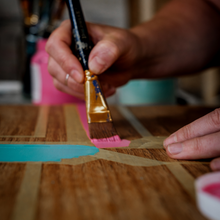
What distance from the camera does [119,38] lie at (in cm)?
73

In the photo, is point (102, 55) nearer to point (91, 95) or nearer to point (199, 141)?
point (91, 95)

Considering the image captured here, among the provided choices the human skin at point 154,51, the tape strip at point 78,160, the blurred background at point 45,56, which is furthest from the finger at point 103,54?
the blurred background at point 45,56

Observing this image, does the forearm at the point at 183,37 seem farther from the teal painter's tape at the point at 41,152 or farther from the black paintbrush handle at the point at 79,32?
the teal painter's tape at the point at 41,152

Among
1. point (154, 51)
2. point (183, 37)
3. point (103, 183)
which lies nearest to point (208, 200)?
point (103, 183)

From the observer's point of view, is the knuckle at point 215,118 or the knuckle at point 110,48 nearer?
→ the knuckle at point 215,118

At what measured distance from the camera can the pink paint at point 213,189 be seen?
0.33 meters

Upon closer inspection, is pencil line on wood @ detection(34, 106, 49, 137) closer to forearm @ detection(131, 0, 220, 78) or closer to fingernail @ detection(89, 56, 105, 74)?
fingernail @ detection(89, 56, 105, 74)

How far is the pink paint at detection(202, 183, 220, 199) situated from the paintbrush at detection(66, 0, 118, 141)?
0.29 meters

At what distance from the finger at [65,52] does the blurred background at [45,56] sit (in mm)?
520

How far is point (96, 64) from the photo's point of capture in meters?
0.64

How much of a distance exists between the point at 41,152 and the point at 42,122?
268 mm

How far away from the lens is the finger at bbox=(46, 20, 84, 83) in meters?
0.67

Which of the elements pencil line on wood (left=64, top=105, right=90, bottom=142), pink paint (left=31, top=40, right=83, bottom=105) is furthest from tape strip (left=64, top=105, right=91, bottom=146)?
pink paint (left=31, top=40, right=83, bottom=105)

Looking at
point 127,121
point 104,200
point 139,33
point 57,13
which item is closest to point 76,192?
point 104,200
